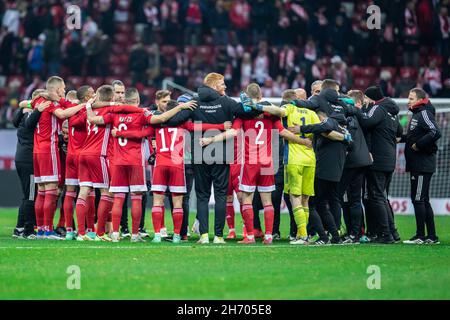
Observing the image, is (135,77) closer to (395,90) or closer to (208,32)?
(208,32)

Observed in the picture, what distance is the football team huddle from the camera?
49.5 feet

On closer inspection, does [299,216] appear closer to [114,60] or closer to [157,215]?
[157,215]

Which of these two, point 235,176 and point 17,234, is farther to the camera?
point 17,234

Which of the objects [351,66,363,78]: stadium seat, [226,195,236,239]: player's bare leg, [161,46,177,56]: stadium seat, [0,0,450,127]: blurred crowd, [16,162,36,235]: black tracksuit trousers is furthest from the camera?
[161,46,177,56]: stadium seat

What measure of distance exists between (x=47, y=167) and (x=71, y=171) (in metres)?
0.44

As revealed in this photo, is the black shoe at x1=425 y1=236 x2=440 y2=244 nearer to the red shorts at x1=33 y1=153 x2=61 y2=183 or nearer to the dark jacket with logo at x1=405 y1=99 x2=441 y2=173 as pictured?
the dark jacket with logo at x1=405 y1=99 x2=441 y2=173

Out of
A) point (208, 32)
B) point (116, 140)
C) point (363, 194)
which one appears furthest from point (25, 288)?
point (208, 32)

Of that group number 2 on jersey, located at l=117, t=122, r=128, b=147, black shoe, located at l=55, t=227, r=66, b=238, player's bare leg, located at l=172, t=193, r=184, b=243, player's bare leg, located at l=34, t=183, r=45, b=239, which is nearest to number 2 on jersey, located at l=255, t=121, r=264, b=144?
player's bare leg, located at l=172, t=193, r=184, b=243

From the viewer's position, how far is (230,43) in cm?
3114

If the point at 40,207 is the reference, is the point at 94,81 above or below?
above

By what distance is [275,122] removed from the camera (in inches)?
599

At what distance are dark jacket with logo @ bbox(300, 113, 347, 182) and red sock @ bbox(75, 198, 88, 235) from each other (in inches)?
134

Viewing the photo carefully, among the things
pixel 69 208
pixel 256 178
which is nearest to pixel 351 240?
pixel 256 178

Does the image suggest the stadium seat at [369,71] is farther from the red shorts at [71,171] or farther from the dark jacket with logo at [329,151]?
the red shorts at [71,171]
